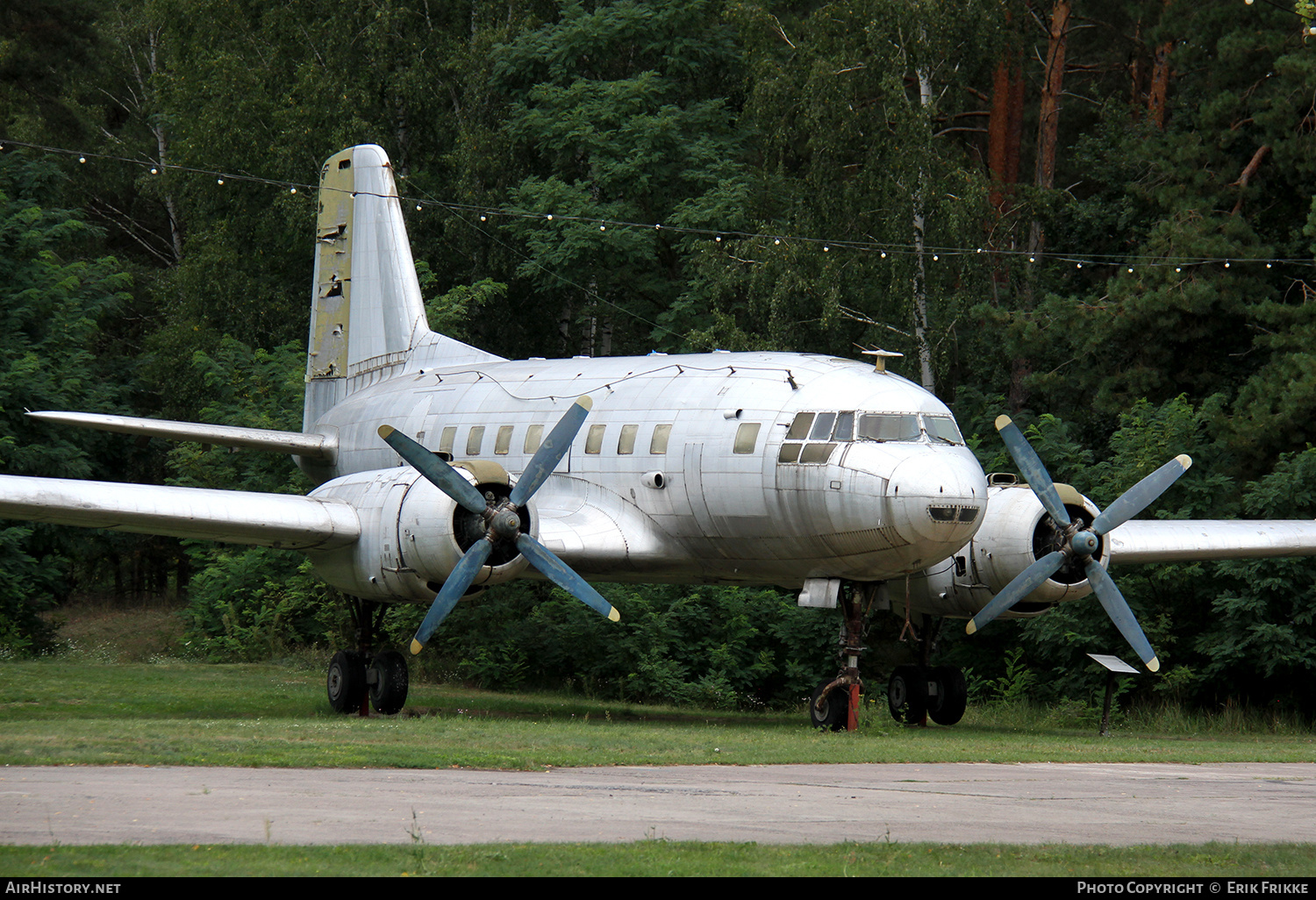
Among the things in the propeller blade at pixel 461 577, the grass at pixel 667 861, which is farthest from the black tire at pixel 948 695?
the grass at pixel 667 861

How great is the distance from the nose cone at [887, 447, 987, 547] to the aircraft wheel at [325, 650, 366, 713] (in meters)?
7.46

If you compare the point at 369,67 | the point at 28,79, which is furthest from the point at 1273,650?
the point at 28,79

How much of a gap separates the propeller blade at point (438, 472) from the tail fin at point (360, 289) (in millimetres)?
7055

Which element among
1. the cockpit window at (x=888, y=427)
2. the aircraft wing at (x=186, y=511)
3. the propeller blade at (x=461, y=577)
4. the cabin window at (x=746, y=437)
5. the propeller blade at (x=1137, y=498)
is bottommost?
the propeller blade at (x=461, y=577)

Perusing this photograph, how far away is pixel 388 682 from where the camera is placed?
18609 mm

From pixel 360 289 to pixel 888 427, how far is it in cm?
1167

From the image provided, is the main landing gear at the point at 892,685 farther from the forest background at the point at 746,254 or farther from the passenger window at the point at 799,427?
the forest background at the point at 746,254

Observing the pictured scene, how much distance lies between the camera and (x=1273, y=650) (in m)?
21.6

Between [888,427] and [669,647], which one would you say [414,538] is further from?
[669,647]

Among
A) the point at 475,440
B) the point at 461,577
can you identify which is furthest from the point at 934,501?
the point at 475,440

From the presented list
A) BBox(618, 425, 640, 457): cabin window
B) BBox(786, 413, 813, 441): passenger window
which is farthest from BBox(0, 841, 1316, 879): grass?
BBox(618, 425, 640, 457): cabin window

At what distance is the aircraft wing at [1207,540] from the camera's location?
1905cm

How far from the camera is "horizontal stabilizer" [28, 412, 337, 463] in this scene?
19.0 metres

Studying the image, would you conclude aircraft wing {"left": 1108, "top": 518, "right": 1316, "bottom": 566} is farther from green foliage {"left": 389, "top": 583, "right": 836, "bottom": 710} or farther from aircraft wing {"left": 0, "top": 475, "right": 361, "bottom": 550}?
aircraft wing {"left": 0, "top": 475, "right": 361, "bottom": 550}
